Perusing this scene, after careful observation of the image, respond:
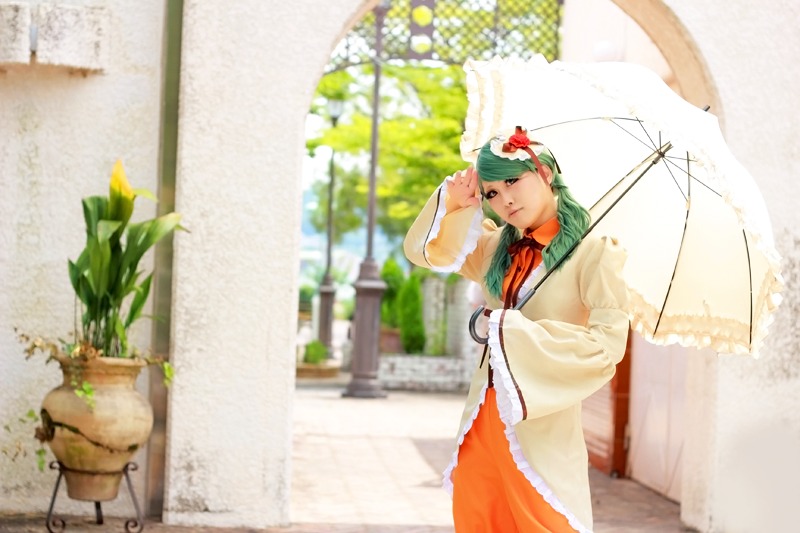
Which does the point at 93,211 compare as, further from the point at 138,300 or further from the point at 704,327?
the point at 704,327

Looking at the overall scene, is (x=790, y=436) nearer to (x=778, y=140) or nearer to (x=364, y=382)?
(x=778, y=140)

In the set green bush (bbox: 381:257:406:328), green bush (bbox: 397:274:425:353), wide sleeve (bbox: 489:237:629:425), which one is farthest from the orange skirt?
green bush (bbox: 381:257:406:328)

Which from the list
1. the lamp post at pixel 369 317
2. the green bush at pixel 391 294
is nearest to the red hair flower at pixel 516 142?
the lamp post at pixel 369 317

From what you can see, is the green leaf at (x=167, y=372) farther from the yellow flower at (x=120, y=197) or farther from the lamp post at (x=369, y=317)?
the lamp post at (x=369, y=317)

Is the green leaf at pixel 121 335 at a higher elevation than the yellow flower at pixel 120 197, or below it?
below

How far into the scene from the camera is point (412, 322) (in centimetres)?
1755

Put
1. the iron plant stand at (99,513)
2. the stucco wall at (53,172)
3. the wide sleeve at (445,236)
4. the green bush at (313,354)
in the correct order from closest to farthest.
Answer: the wide sleeve at (445,236), the iron plant stand at (99,513), the stucco wall at (53,172), the green bush at (313,354)

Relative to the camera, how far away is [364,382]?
605 inches

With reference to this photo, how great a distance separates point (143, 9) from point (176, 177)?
0.86m

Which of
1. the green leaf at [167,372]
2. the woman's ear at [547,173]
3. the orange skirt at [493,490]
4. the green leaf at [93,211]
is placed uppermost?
the woman's ear at [547,173]

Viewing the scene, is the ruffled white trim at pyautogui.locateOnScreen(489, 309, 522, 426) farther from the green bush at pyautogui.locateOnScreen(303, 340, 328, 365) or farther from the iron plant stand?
the green bush at pyautogui.locateOnScreen(303, 340, 328, 365)

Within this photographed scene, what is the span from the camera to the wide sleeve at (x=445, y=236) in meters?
3.55

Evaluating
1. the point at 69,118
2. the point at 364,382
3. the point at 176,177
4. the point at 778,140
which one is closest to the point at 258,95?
the point at 176,177

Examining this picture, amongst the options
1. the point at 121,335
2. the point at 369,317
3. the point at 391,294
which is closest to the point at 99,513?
the point at 121,335
